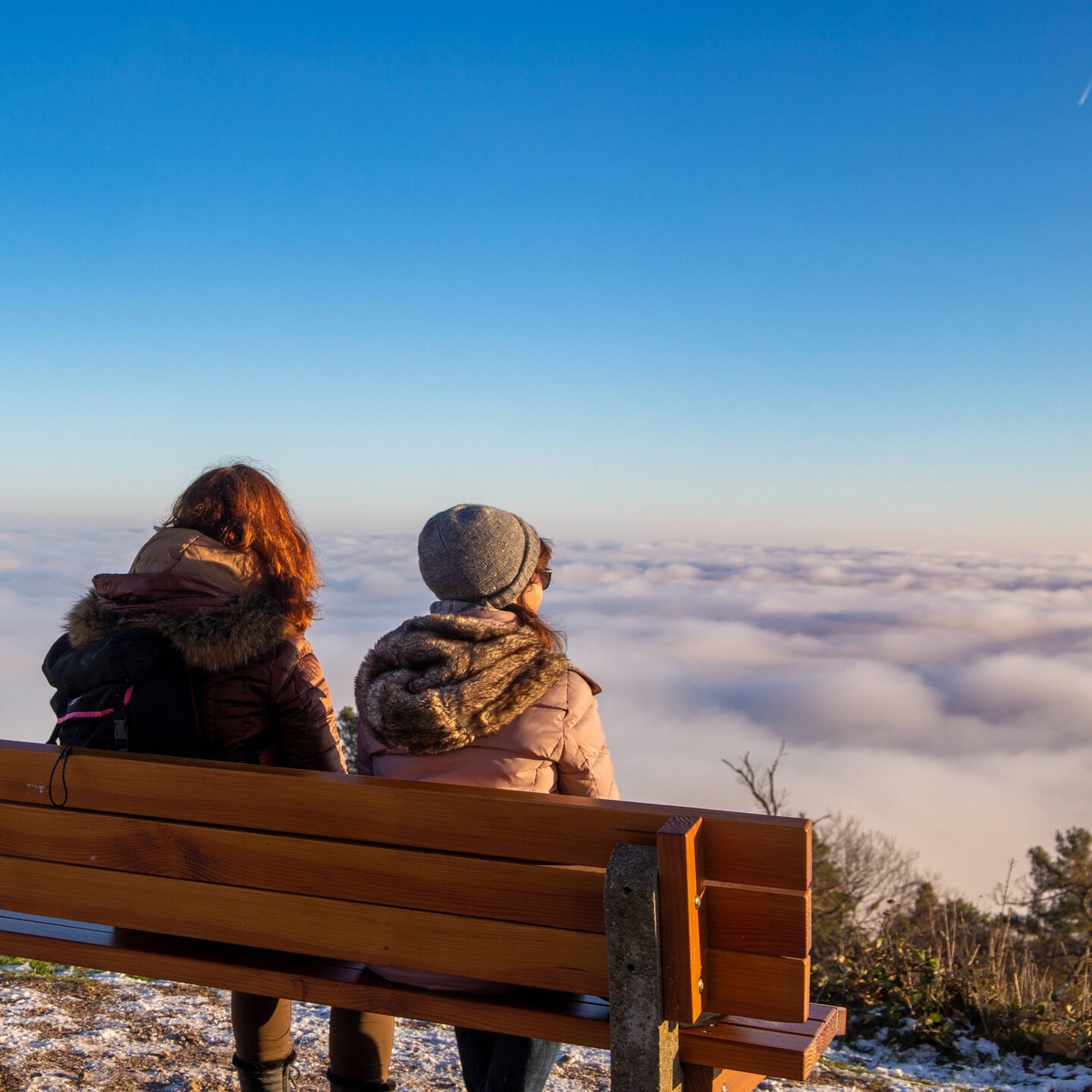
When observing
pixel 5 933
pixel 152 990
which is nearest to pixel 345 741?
pixel 152 990

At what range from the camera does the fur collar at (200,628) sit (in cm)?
297

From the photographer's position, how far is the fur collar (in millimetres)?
2971

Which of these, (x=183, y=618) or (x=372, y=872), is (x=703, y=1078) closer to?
(x=372, y=872)

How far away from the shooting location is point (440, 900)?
2373 mm

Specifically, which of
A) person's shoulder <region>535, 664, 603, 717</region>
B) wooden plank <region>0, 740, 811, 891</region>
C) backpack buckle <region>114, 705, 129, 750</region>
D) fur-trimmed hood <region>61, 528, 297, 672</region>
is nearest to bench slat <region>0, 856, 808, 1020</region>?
wooden plank <region>0, 740, 811, 891</region>

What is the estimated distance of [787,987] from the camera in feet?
7.08

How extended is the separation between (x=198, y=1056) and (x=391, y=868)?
2.24 metres

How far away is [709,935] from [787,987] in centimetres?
18

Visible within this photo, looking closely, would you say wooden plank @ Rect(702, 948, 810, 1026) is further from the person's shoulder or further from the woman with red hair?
the woman with red hair

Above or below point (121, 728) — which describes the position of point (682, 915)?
below

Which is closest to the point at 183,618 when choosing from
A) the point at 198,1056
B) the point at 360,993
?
the point at 360,993

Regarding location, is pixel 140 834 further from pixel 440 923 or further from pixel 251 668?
pixel 440 923

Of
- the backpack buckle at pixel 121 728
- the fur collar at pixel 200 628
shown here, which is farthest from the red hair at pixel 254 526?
the backpack buckle at pixel 121 728

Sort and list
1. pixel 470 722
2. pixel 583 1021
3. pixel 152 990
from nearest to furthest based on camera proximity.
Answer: pixel 583 1021, pixel 470 722, pixel 152 990
